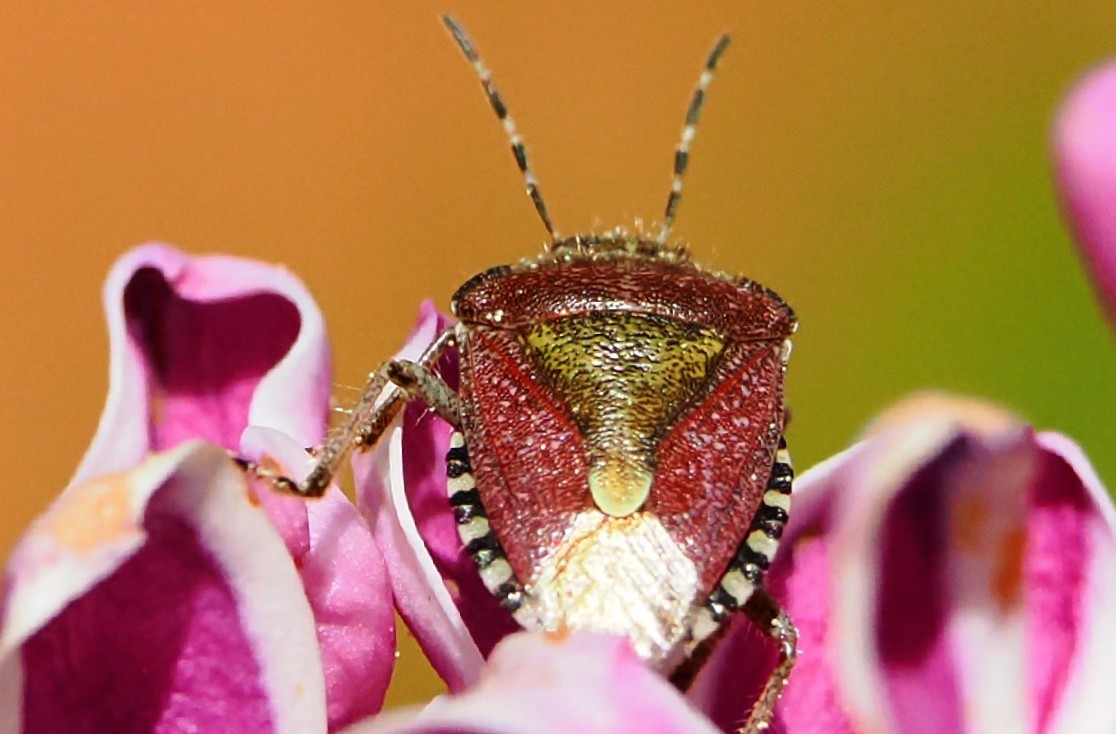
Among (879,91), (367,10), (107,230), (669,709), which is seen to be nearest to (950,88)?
(879,91)

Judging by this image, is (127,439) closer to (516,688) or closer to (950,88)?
(516,688)

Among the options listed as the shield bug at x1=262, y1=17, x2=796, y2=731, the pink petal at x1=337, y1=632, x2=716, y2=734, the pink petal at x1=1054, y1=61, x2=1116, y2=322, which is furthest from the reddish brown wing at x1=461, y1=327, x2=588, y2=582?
the pink petal at x1=1054, y1=61, x2=1116, y2=322

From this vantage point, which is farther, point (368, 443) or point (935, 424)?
point (368, 443)

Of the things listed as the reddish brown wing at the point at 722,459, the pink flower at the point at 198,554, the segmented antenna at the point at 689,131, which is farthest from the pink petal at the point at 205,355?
the segmented antenna at the point at 689,131

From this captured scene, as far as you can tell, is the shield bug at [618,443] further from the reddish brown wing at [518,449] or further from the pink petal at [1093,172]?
the pink petal at [1093,172]

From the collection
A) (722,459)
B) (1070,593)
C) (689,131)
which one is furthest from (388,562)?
(689,131)

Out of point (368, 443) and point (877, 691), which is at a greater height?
point (368, 443)

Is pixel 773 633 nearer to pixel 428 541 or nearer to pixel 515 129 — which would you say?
pixel 428 541

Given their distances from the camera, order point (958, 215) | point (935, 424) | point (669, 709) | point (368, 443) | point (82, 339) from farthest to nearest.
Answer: point (958, 215) → point (82, 339) → point (368, 443) → point (935, 424) → point (669, 709)
